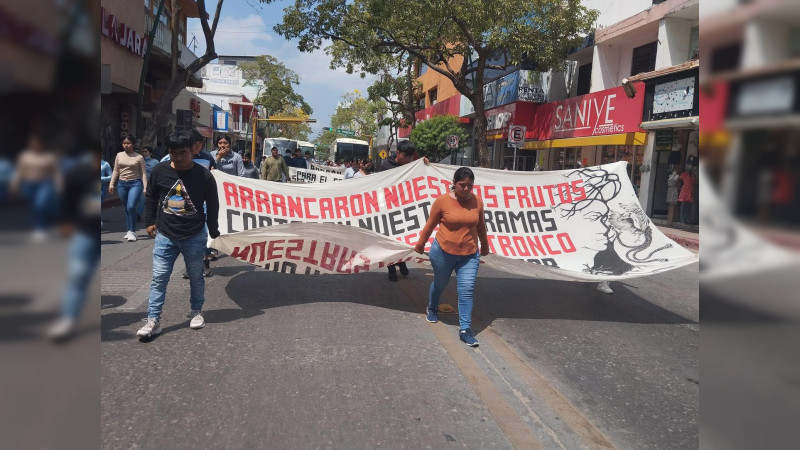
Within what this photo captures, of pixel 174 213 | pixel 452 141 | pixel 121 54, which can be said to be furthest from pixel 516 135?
pixel 174 213

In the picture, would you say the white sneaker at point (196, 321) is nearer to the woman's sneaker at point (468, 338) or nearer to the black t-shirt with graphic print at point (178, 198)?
the black t-shirt with graphic print at point (178, 198)

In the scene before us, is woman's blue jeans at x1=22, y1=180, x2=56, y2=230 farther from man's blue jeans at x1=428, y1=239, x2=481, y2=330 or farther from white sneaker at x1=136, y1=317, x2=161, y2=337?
man's blue jeans at x1=428, y1=239, x2=481, y2=330

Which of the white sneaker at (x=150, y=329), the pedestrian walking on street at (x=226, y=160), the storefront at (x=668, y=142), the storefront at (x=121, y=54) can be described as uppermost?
the storefront at (x=121, y=54)

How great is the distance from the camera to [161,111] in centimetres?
1752

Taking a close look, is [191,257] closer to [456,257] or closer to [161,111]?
[456,257]

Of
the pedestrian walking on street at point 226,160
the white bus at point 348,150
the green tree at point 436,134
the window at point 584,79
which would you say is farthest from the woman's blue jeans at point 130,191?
the white bus at point 348,150

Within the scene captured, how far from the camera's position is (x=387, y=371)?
438 centimetres

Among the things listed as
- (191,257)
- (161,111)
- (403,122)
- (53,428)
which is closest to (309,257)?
(191,257)

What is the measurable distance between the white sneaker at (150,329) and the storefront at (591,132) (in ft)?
54.7

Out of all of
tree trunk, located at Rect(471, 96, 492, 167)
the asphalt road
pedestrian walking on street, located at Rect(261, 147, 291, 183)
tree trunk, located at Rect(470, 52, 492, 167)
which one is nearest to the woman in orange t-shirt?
the asphalt road

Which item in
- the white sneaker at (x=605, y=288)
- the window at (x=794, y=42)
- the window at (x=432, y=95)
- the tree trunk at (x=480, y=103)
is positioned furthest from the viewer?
the window at (x=432, y=95)

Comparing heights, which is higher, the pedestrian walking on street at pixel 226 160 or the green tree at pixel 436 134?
the green tree at pixel 436 134

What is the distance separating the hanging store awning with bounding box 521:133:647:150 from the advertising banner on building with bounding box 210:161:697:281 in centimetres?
1248

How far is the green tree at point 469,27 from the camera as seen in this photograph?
61.3 feet
